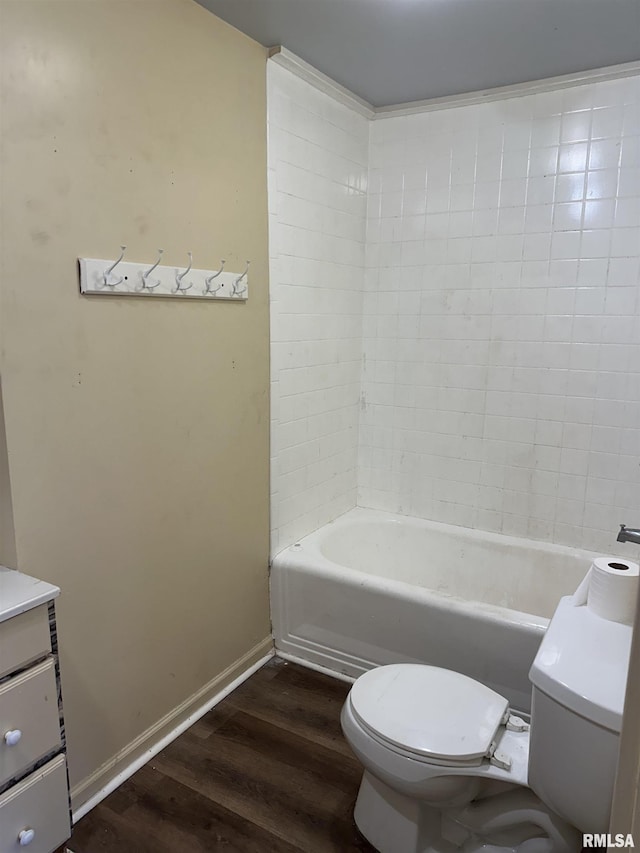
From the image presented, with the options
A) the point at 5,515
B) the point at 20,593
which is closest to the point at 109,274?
the point at 5,515

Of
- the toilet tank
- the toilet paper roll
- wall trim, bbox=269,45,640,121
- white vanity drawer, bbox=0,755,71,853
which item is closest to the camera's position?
the toilet tank

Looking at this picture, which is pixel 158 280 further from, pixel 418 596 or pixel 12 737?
pixel 418 596

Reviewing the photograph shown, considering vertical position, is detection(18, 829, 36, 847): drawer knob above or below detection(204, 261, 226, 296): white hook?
below

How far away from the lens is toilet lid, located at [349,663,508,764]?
139cm

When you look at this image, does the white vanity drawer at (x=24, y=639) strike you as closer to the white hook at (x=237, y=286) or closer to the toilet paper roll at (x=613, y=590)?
the white hook at (x=237, y=286)

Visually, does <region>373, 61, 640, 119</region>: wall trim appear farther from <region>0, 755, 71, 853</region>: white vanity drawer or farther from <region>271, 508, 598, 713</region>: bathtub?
<region>0, 755, 71, 853</region>: white vanity drawer

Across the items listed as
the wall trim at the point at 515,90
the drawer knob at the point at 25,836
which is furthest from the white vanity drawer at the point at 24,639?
the wall trim at the point at 515,90

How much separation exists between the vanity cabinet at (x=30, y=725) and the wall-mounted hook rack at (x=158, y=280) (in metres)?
0.79

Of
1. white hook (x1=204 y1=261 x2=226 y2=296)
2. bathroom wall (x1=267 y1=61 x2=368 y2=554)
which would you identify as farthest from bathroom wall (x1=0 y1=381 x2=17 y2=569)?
bathroom wall (x1=267 y1=61 x2=368 y2=554)

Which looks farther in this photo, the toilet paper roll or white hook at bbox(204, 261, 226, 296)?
white hook at bbox(204, 261, 226, 296)

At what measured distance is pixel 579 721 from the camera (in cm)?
119

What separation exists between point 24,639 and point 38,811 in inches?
16.4

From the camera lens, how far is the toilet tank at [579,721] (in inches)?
45.5

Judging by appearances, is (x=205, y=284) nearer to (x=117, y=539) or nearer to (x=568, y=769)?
(x=117, y=539)
